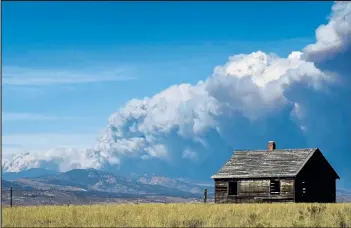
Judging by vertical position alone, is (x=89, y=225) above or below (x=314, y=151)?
below

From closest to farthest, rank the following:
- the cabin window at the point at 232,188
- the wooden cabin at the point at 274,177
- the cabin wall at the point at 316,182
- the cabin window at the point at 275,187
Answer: the wooden cabin at the point at 274,177 → the cabin window at the point at 275,187 → the cabin wall at the point at 316,182 → the cabin window at the point at 232,188

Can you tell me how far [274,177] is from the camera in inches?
2191

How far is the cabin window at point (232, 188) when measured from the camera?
5759 cm

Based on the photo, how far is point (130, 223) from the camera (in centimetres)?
2498

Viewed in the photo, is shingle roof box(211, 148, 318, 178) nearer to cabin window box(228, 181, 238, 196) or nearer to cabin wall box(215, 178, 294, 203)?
cabin wall box(215, 178, 294, 203)

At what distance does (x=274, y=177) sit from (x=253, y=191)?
2.08 meters

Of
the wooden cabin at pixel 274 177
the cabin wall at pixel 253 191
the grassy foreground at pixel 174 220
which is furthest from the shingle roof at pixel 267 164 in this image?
the grassy foreground at pixel 174 220

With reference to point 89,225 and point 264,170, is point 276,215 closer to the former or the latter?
point 89,225

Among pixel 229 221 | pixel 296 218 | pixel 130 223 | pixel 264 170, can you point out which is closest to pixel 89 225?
pixel 130 223

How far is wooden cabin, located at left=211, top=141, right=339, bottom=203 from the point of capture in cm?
5528

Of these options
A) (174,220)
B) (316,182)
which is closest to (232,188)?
(316,182)

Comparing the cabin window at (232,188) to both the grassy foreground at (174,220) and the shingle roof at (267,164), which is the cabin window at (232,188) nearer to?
the shingle roof at (267,164)

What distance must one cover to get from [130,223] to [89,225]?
68.8 inches

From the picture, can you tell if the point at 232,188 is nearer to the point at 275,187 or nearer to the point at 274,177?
the point at 275,187
